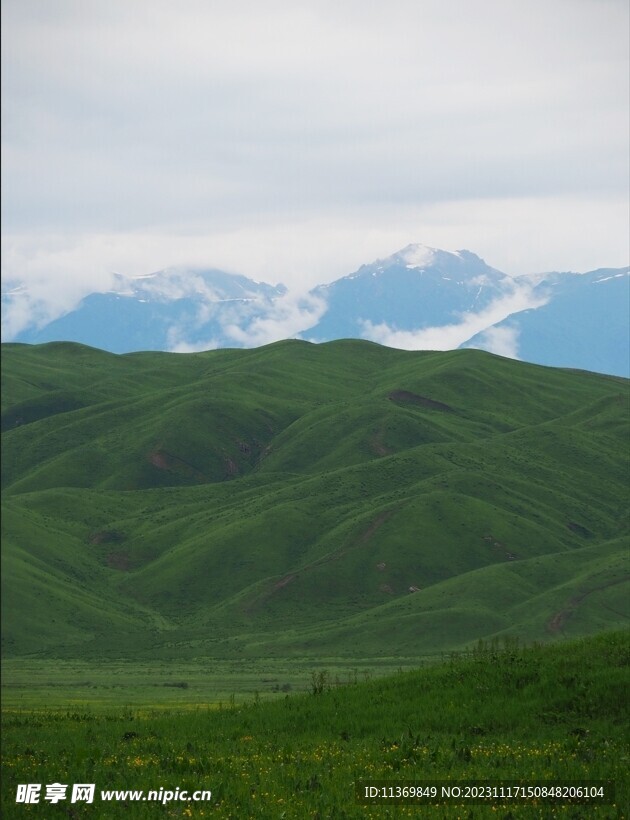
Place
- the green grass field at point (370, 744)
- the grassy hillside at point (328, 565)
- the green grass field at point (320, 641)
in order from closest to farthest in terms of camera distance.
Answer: the green grass field at point (370, 744) → the green grass field at point (320, 641) → the grassy hillside at point (328, 565)

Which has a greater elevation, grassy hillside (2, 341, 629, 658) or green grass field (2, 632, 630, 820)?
grassy hillside (2, 341, 629, 658)

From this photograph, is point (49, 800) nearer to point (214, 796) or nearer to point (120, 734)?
point (214, 796)

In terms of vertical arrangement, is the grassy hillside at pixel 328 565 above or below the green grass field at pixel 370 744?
above

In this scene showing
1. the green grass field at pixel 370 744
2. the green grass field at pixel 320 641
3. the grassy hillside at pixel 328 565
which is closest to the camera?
the green grass field at pixel 370 744

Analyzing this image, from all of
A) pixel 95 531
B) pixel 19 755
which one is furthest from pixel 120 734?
pixel 95 531

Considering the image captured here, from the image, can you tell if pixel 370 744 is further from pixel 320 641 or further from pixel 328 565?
pixel 328 565

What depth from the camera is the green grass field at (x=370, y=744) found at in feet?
81.5

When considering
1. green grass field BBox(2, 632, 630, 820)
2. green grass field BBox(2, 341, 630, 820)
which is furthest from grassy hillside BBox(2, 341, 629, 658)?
green grass field BBox(2, 632, 630, 820)

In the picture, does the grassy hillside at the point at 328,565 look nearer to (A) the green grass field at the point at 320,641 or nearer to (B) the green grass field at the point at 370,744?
(A) the green grass field at the point at 320,641

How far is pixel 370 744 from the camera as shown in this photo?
1231 inches

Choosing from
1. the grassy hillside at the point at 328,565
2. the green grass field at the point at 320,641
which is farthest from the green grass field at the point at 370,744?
the grassy hillside at the point at 328,565

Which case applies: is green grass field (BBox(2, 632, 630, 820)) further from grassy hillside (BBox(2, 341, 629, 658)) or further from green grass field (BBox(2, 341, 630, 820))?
grassy hillside (BBox(2, 341, 629, 658))

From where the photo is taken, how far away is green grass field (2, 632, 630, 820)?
2483 cm

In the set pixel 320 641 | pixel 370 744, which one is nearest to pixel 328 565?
pixel 320 641
